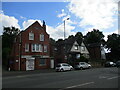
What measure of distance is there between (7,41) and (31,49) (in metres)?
24.0

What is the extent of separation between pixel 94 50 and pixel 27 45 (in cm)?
3851

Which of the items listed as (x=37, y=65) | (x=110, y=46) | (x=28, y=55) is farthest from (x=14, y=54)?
(x=110, y=46)

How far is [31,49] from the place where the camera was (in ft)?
128

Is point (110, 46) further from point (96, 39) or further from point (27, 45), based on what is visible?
point (27, 45)

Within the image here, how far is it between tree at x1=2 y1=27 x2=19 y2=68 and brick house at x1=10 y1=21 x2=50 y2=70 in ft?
16.0

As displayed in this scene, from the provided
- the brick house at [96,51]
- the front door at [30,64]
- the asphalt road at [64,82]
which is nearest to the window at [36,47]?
the front door at [30,64]

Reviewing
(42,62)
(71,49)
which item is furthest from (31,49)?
(71,49)

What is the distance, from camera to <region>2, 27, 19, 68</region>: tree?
1724 inches

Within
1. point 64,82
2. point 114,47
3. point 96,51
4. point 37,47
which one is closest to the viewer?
point 64,82

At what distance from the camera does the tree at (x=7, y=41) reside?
144ft

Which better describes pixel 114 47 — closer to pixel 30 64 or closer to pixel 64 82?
pixel 30 64

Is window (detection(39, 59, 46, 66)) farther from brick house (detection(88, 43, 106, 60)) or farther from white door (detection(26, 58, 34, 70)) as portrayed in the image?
brick house (detection(88, 43, 106, 60))

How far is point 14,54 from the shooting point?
38250mm

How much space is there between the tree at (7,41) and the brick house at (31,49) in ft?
16.0
